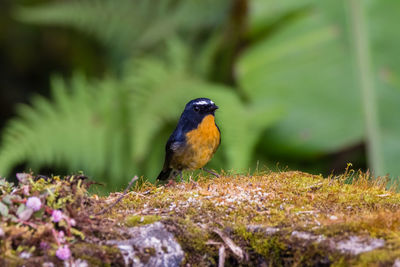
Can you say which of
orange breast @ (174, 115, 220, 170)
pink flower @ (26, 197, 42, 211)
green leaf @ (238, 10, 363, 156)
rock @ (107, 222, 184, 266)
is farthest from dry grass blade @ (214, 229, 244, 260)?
green leaf @ (238, 10, 363, 156)

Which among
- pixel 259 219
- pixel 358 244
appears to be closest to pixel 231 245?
pixel 259 219

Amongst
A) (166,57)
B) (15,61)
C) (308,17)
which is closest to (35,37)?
(15,61)

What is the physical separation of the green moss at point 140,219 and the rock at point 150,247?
0.09ft

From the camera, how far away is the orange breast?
3.73 meters

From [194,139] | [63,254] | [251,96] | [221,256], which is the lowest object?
[221,256]

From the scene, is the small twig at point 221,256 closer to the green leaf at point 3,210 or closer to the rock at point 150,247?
the rock at point 150,247

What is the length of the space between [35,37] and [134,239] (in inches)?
268

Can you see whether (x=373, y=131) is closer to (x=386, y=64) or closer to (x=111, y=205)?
(x=386, y=64)

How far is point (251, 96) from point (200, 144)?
7.32ft

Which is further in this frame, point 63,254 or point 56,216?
point 56,216

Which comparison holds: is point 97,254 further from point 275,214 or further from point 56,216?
point 275,214

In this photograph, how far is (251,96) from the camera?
19.2 ft

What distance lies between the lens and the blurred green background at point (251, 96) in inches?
211

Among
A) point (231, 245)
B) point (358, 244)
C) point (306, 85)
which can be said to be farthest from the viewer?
point (306, 85)
